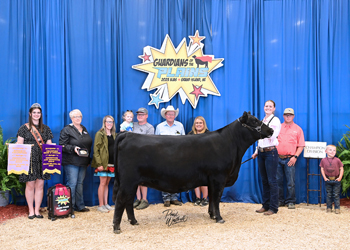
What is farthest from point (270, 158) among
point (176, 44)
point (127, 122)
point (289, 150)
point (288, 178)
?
point (176, 44)

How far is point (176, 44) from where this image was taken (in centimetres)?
588

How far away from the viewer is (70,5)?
559 cm

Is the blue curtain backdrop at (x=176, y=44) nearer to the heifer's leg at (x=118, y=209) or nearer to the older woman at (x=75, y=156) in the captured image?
the older woman at (x=75, y=156)

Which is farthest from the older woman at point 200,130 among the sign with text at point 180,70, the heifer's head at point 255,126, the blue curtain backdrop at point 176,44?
the heifer's head at point 255,126

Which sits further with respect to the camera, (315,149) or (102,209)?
(315,149)

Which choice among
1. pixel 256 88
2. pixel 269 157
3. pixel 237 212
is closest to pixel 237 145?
pixel 269 157

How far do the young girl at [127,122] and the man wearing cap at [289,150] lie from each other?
9.60 ft

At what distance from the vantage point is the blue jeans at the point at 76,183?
190 inches

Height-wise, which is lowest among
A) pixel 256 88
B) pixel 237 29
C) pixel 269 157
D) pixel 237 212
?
pixel 237 212

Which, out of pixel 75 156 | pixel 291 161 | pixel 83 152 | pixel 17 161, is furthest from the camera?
pixel 291 161

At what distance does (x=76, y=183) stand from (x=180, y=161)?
222 cm

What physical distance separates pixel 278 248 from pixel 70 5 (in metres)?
5.65

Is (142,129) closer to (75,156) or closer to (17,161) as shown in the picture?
(75,156)

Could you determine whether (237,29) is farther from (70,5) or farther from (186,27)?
(70,5)
